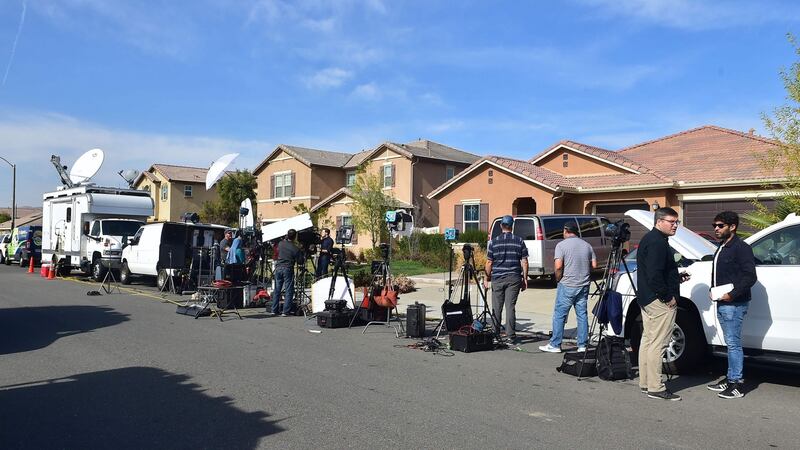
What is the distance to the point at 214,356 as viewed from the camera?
8.31 metres

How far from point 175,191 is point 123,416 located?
44.7 m

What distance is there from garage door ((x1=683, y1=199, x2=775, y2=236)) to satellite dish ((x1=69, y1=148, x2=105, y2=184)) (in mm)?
20377

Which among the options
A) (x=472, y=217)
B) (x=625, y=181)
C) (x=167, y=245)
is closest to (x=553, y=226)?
(x=625, y=181)

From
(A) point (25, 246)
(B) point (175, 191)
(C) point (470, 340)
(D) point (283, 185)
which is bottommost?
(C) point (470, 340)

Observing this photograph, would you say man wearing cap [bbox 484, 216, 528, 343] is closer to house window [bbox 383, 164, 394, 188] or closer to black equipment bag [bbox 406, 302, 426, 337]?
black equipment bag [bbox 406, 302, 426, 337]

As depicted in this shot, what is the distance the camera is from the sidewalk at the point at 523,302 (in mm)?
11438

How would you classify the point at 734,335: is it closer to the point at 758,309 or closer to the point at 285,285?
the point at 758,309

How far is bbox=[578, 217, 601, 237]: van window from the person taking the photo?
18.5m

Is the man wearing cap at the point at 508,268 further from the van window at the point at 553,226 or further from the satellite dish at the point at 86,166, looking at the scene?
the satellite dish at the point at 86,166

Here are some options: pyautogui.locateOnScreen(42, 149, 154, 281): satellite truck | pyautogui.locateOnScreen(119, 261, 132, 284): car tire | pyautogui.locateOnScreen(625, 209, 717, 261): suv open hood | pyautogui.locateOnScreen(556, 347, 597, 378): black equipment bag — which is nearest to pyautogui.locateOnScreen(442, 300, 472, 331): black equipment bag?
pyautogui.locateOnScreen(556, 347, 597, 378): black equipment bag

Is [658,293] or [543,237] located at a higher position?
[543,237]

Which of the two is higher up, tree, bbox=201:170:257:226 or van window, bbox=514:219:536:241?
tree, bbox=201:170:257:226

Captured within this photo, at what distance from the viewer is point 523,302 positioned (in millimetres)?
14641

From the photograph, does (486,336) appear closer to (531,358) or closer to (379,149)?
(531,358)
